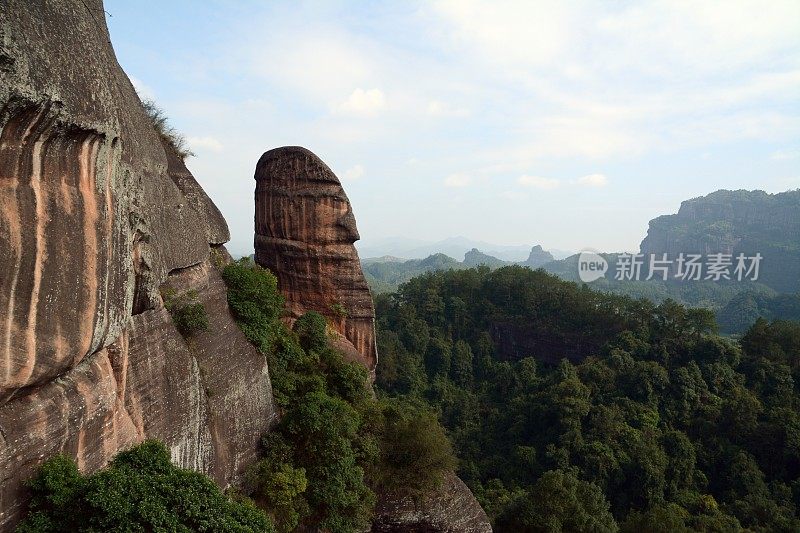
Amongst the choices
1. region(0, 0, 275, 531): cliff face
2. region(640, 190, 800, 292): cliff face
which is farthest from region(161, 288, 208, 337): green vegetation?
region(640, 190, 800, 292): cliff face

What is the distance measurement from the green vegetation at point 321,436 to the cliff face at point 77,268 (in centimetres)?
231

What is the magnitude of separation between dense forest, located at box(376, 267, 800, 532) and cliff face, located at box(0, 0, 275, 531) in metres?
14.1

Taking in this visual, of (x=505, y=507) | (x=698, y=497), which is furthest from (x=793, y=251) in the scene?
(x=505, y=507)

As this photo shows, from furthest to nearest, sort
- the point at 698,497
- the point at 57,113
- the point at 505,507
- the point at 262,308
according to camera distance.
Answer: the point at 698,497 → the point at 505,507 → the point at 262,308 → the point at 57,113

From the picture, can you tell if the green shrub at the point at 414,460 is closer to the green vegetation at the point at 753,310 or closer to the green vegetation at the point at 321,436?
the green vegetation at the point at 321,436

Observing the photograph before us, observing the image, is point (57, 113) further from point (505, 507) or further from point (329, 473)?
point (505, 507)

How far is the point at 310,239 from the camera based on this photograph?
702 inches

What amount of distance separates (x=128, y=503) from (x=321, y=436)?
6.14 metres

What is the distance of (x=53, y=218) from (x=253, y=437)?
7586mm

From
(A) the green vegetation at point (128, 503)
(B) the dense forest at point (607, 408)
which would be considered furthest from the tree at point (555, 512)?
(A) the green vegetation at point (128, 503)

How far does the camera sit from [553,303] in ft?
148

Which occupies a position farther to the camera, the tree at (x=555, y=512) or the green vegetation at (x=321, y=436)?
the tree at (x=555, y=512)

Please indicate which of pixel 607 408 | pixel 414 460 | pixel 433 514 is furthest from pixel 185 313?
pixel 607 408

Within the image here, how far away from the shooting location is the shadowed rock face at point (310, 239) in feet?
57.4
